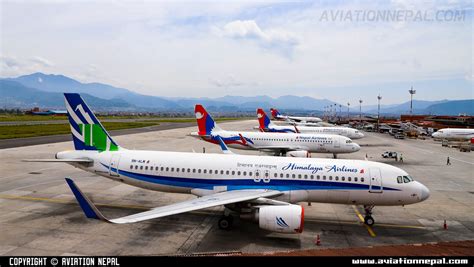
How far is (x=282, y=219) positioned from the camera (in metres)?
14.9

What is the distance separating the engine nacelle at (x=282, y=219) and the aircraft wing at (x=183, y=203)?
129 cm

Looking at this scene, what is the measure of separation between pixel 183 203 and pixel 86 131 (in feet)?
33.1

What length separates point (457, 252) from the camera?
978cm

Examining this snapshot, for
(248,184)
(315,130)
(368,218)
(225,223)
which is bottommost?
(368,218)

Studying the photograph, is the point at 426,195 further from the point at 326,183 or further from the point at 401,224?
the point at 326,183

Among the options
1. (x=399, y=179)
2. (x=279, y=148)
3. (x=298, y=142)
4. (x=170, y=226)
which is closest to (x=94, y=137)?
(x=170, y=226)

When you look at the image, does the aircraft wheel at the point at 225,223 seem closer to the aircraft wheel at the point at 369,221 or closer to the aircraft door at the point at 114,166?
the aircraft door at the point at 114,166

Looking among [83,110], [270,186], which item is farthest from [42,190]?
[270,186]

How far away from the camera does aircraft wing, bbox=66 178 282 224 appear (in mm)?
11969

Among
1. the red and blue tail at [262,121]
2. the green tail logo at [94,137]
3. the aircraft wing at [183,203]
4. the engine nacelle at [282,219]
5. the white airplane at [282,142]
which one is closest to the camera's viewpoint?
the aircraft wing at [183,203]

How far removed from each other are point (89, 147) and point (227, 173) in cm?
991

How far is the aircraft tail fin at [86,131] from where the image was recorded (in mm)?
20797

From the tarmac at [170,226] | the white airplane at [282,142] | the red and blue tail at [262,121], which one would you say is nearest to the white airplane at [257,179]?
the tarmac at [170,226]

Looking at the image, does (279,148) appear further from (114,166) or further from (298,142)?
(114,166)
